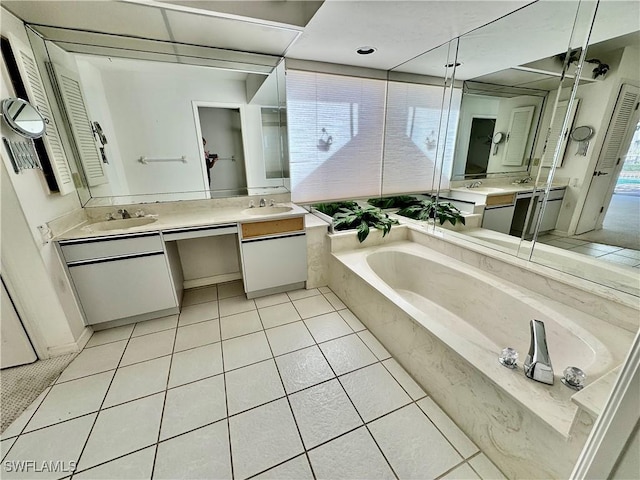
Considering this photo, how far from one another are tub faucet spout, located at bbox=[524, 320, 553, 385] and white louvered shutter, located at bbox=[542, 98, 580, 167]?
1.32 meters

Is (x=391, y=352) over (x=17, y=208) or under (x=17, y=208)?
under

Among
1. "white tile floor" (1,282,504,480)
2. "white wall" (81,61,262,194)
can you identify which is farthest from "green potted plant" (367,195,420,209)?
"white wall" (81,61,262,194)

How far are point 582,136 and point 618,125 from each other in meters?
0.15

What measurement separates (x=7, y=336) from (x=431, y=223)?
3441 millimetres

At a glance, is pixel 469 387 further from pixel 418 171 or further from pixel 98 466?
pixel 418 171

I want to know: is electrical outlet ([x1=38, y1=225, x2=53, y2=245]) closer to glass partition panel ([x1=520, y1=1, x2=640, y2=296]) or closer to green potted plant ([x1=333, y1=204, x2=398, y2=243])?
green potted plant ([x1=333, y1=204, x2=398, y2=243])

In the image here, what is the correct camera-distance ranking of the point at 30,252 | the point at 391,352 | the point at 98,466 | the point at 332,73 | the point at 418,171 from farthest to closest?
the point at 418,171 < the point at 332,73 < the point at 391,352 < the point at 30,252 < the point at 98,466

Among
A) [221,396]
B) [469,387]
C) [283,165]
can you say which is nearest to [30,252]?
[221,396]

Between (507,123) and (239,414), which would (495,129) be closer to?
(507,123)

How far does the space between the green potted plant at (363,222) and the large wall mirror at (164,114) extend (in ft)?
2.91

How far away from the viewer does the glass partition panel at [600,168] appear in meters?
1.42

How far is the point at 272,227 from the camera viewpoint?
2.23 metres

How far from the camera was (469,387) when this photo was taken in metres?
1.19

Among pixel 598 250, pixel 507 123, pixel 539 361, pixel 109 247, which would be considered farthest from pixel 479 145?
pixel 109 247
